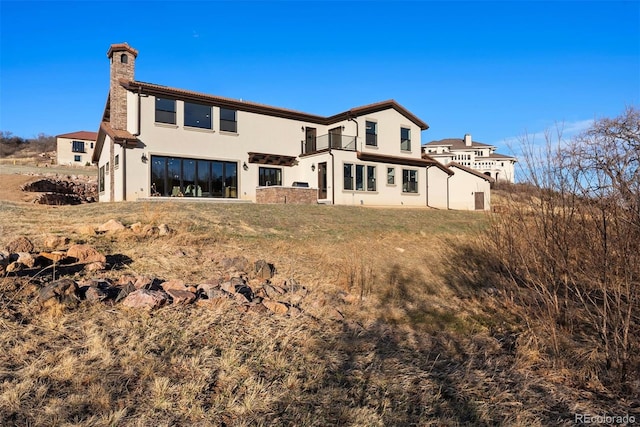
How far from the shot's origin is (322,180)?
24703 mm

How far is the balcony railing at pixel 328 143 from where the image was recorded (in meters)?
25.6

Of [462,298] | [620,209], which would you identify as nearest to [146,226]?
[462,298]

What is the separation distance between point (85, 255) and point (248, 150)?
16.3 meters

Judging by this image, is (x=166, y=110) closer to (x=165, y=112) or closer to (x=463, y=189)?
(x=165, y=112)

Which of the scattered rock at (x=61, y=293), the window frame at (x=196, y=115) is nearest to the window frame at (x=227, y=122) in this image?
the window frame at (x=196, y=115)

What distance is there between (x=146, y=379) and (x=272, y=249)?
6.24m

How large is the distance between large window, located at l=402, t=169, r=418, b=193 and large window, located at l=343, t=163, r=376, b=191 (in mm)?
2865

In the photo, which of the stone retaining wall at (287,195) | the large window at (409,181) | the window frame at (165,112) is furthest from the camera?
the large window at (409,181)

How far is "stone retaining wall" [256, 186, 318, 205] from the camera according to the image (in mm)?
21141

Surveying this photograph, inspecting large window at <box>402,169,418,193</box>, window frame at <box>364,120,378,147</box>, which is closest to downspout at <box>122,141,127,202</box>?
window frame at <box>364,120,378,147</box>

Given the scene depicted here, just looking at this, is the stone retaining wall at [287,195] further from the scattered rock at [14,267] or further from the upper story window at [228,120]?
the scattered rock at [14,267]

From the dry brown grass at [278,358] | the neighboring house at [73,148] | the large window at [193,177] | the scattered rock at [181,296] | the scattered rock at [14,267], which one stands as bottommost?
the dry brown grass at [278,358]

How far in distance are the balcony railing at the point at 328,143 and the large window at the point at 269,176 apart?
2.21 meters

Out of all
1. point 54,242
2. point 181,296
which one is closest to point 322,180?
point 54,242
